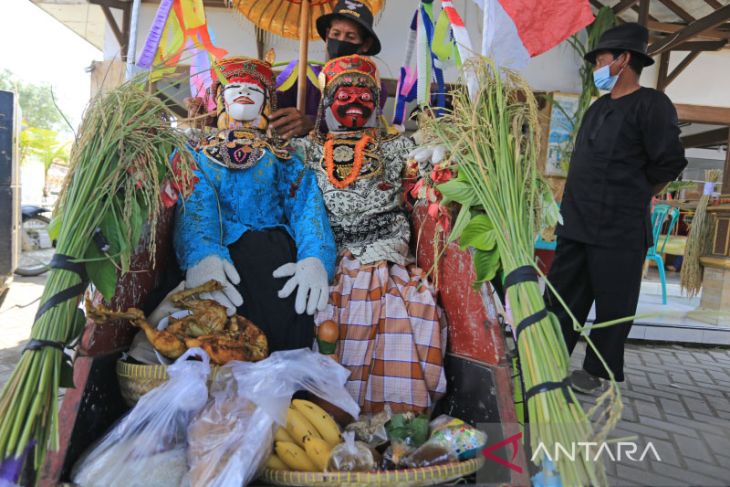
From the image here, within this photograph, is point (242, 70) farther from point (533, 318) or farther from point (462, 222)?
point (533, 318)

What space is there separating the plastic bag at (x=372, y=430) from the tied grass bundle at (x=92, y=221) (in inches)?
34.4

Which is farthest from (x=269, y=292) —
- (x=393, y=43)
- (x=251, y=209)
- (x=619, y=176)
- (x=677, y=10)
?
(x=677, y=10)

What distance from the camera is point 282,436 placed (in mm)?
1443

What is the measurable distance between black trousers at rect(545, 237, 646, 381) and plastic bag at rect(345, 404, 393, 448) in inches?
56.3

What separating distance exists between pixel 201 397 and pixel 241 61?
63.6 inches

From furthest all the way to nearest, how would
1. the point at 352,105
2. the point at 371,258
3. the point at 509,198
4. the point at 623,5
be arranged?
the point at 623,5, the point at 352,105, the point at 371,258, the point at 509,198

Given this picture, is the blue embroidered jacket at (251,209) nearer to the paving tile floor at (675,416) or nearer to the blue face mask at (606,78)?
the paving tile floor at (675,416)

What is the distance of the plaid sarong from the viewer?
1873 millimetres

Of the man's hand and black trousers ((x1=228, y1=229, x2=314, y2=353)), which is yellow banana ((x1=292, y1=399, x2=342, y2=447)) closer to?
black trousers ((x1=228, y1=229, x2=314, y2=353))

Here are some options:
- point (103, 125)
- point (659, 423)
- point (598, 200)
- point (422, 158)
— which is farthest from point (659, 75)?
point (103, 125)

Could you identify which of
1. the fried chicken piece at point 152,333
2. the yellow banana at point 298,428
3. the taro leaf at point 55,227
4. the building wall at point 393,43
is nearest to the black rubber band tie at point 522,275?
the yellow banana at point 298,428

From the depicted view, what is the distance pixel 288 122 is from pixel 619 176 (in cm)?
186

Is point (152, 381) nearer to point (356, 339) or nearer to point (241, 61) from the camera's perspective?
point (356, 339)

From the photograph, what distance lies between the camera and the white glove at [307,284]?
6.23ft
